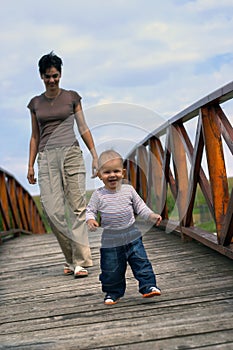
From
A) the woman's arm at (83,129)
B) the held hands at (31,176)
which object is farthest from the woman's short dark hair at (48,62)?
the held hands at (31,176)

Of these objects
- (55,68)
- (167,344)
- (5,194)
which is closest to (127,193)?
(167,344)

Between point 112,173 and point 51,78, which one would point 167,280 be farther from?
point 51,78

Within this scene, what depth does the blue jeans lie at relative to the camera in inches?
118

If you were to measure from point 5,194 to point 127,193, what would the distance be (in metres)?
5.21

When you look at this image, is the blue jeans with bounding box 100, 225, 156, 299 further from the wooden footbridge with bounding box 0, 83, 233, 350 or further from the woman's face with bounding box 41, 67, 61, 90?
the woman's face with bounding box 41, 67, 61, 90

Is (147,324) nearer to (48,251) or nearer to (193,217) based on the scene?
(193,217)

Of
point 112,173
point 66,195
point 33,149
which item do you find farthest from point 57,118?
point 112,173

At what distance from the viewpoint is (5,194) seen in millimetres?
7906

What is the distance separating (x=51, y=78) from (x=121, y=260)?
1.41m

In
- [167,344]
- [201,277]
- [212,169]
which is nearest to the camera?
[167,344]

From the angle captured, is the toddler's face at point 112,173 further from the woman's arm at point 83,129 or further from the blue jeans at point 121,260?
the woman's arm at point 83,129

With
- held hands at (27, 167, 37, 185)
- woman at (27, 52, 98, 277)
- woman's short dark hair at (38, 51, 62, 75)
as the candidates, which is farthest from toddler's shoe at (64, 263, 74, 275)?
woman's short dark hair at (38, 51, 62, 75)

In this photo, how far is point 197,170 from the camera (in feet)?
13.4

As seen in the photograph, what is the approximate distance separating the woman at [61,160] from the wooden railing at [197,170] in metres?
0.80
